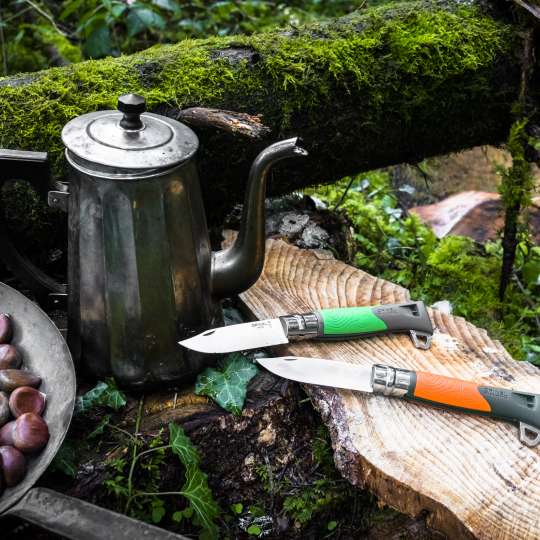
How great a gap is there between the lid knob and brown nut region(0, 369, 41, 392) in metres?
0.57

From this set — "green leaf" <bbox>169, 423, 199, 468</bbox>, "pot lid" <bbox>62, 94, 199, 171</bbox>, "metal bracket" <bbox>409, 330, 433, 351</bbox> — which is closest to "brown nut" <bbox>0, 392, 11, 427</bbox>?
"green leaf" <bbox>169, 423, 199, 468</bbox>

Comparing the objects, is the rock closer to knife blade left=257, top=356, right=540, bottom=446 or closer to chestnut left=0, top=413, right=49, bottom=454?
knife blade left=257, top=356, right=540, bottom=446

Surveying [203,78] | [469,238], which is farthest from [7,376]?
[469,238]

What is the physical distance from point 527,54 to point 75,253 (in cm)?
166

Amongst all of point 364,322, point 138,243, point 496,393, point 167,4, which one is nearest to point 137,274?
point 138,243

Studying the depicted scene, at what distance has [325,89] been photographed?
2.01 metres

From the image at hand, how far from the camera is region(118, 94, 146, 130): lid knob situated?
4.32 ft

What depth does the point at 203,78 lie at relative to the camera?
192 centimetres

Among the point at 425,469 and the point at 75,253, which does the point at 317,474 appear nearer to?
the point at 425,469

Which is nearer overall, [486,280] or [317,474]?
[317,474]

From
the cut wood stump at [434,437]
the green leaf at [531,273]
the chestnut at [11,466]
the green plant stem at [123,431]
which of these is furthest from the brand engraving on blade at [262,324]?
the green leaf at [531,273]

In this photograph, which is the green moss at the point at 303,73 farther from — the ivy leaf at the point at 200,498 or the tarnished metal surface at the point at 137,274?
the ivy leaf at the point at 200,498

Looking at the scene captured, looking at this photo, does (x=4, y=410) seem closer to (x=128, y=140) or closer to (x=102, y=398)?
(x=102, y=398)

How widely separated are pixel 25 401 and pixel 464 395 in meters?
0.96
